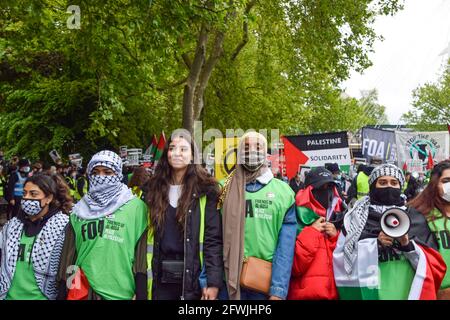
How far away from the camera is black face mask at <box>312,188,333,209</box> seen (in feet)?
13.7

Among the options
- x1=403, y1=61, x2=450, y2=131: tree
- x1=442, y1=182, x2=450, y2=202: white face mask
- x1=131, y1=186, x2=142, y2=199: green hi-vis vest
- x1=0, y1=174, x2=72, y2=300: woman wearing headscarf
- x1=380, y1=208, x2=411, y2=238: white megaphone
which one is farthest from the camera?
x1=403, y1=61, x2=450, y2=131: tree

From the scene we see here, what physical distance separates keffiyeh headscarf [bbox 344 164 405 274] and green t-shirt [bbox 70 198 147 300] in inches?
55.7

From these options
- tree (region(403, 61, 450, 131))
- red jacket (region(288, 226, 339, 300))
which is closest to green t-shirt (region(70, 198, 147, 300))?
red jacket (region(288, 226, 339, 300))

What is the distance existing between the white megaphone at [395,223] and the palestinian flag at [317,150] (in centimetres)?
558

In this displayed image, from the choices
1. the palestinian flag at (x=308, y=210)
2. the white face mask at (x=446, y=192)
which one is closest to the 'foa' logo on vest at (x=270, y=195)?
the palestinian flag at (x=308, y=210)

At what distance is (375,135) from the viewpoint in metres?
10.5

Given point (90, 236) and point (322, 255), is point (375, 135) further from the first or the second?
point (90, 236)

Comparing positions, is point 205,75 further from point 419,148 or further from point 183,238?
point 183,238

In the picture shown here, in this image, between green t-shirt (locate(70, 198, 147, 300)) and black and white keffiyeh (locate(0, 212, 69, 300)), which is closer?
green t-shirt (locate(70, 198, 147, 300))

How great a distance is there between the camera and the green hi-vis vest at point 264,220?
371 centimetres

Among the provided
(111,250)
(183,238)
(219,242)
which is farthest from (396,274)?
(111,250)

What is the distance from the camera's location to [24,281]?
3.82m

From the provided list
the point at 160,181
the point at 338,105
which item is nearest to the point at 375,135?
the point at 160,181

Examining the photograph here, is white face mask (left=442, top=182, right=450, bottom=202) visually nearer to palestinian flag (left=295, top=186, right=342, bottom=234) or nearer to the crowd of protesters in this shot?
the crowd of protesters
